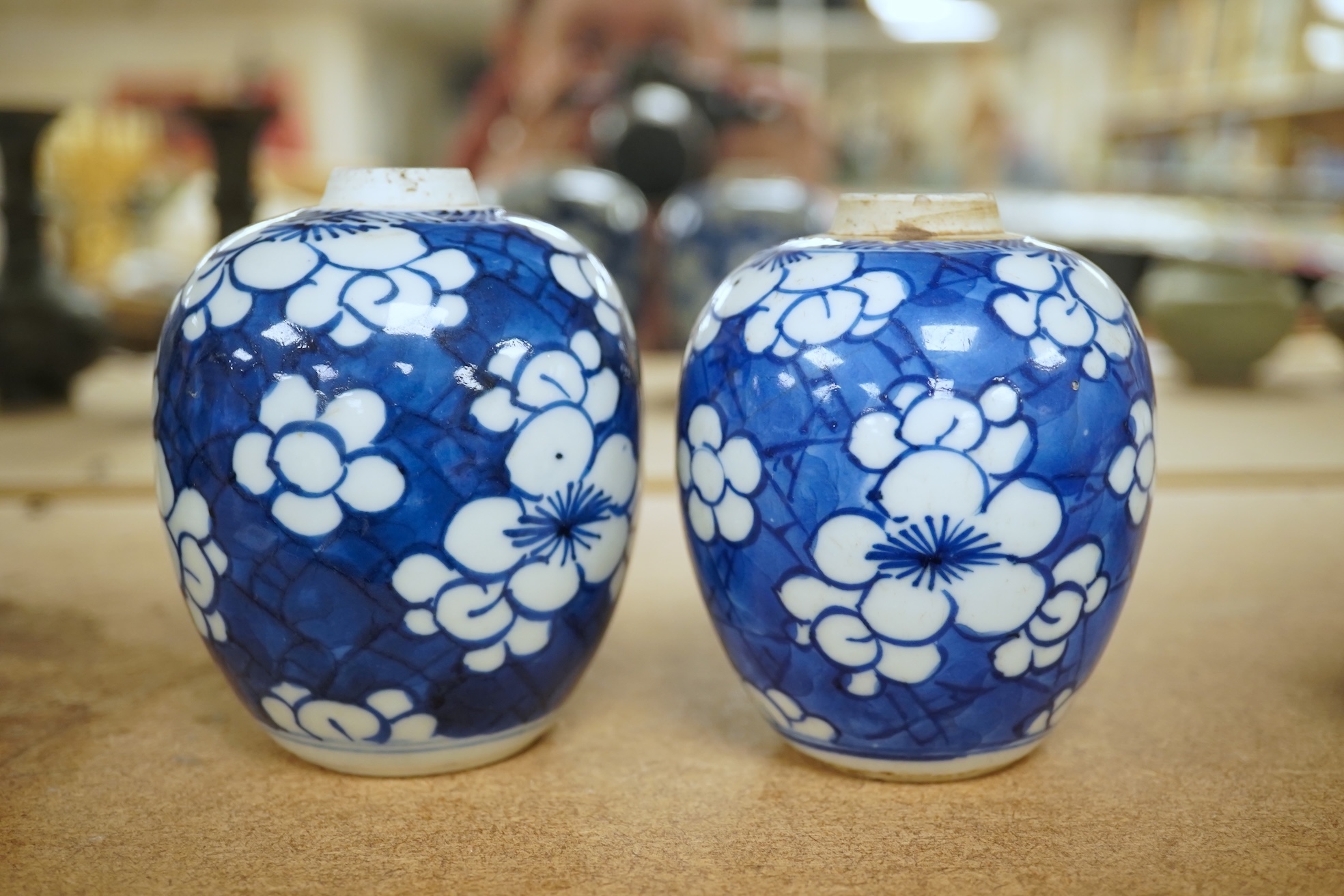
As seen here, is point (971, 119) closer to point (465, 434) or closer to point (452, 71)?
point (465, 434)

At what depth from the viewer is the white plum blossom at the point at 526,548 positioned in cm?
66

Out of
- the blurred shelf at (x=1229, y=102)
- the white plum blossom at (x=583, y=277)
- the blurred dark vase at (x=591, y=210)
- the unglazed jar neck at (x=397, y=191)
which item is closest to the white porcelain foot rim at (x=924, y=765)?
the white plum blossom at (x=583, y=277)

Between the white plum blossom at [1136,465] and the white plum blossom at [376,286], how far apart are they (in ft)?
1.14

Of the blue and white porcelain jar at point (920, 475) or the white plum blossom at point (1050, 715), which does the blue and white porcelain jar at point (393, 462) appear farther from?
the white plum blossom at point (1050, 715)

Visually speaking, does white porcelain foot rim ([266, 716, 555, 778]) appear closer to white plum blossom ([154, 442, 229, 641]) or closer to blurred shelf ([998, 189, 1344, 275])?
white plum blossom ([154, 442, 229, 641])

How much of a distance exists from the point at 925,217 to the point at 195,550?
44 cm

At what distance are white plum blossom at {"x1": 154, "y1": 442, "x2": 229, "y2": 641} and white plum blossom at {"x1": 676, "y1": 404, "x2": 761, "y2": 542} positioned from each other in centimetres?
25

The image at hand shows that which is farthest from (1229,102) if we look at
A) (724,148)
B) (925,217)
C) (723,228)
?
(925,217)

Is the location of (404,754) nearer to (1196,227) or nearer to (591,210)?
(591,210)

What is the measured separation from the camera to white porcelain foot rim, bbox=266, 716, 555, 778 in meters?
0.71

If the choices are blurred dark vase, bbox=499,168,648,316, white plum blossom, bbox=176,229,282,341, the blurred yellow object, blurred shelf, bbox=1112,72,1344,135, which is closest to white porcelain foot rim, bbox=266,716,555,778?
white plum blossom, bbox=176,229,282,341

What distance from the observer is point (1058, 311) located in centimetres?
65

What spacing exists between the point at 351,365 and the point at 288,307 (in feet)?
0.16

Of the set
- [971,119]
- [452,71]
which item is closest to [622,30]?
[971,119]
